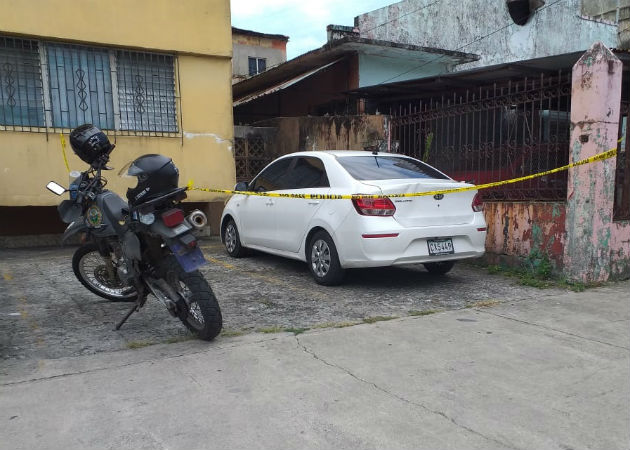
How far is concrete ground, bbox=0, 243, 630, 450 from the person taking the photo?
2.62 meters

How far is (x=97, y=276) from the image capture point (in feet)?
16.3

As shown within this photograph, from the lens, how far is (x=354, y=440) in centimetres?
255

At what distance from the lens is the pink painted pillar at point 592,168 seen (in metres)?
5.54

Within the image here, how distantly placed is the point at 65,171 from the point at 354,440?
760 centimetres

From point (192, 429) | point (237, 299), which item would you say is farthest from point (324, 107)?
point (192, 429)

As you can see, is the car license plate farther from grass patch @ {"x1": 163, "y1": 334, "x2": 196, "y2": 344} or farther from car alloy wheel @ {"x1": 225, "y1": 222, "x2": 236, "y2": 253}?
car alloy wheel @ {"x1": 225, "y1": 222, "x2": 236, "y2": 253}

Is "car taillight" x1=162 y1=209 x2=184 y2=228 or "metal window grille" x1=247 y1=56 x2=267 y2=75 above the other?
"metal window grille" x1=247 y1=56 x2=267 y2=75

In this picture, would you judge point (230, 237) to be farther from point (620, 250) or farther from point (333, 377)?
point (620, 250)

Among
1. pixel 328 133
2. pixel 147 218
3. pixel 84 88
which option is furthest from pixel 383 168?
pixel 84 88

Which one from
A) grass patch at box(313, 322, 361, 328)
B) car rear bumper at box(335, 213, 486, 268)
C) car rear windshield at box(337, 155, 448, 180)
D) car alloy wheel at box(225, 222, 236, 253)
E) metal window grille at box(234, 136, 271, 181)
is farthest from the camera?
metal window grille at box(234, 136, 271, 181)

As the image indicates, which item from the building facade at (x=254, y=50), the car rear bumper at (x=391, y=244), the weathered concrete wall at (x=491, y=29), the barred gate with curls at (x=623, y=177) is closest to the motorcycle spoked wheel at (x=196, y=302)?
the car rear bumper at (x=391, y=244)

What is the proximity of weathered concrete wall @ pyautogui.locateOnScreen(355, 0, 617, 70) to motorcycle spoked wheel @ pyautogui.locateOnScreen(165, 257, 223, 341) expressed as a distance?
531 inches

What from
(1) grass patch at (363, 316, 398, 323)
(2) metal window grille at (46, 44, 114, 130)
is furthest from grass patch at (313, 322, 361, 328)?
(2) metal window grille at (46, 44, 114, 130)

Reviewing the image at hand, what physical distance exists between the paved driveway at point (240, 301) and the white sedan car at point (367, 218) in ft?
1.22
